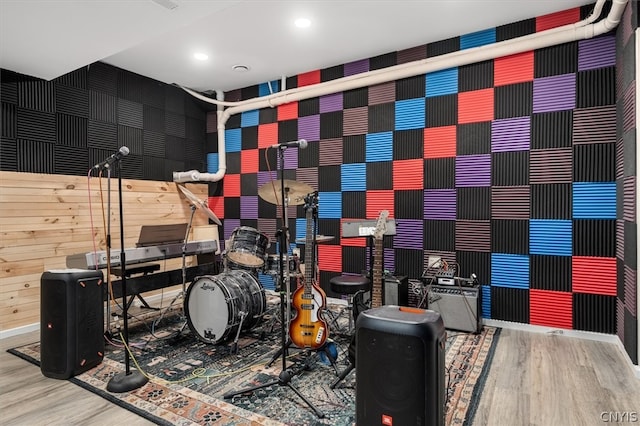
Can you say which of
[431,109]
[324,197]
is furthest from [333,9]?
[324,197]

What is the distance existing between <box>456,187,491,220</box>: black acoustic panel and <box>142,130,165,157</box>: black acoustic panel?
388 centimetres

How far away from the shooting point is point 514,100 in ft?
11.9

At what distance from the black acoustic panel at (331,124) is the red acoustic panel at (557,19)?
221 cm

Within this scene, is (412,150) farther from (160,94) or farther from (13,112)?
(13,112)

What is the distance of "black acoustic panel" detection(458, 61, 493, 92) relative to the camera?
12.2ft

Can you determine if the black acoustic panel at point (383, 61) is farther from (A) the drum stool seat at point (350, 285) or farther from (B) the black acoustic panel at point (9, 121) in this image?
(B) the black acoustic panel at point (9, 121)

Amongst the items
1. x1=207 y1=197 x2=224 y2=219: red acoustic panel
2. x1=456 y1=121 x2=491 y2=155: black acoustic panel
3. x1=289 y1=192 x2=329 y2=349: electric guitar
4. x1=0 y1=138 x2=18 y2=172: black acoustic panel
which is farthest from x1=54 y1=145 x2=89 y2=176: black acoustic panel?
x1=456 y1=121 x2=491 y2=155: black acoustic panel

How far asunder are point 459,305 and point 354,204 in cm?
168

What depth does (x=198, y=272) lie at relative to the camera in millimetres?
4066

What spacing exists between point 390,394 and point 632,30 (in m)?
2.98

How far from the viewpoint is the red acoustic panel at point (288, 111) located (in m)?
4.91

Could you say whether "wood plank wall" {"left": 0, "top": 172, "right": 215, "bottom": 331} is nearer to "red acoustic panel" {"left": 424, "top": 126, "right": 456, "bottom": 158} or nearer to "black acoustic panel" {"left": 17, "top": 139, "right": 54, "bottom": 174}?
"black acoustic panel" {"left": 17, "top": 139, "right": 54, "bottom": 174}

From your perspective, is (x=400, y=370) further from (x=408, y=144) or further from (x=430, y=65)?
(x=430, y=65)

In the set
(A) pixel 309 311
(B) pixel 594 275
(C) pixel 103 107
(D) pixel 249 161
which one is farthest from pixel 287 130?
(B) pixel 594 275
